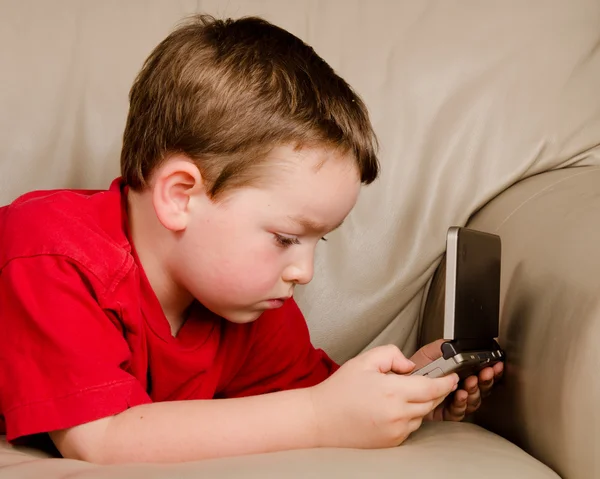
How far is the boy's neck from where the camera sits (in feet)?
2.91

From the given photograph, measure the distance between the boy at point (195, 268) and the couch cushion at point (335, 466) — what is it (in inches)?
1.7

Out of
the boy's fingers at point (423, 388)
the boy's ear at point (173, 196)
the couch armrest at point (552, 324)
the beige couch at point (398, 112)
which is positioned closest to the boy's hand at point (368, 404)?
the boy's fingers at point (423, 388)

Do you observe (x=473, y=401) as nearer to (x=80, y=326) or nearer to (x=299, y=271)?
(x=299, y=271)

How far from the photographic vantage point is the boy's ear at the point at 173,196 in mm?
841

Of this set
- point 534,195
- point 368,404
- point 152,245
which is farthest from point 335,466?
point 534,195

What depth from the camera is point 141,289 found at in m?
0.87

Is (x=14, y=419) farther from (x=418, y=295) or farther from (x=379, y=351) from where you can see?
(x=418, y=295)

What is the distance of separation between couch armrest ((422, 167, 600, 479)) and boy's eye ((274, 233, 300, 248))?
243 millimetres

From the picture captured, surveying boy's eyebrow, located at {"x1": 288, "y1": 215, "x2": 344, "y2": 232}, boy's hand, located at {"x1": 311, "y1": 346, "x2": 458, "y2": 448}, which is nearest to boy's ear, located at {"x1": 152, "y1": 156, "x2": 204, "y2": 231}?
boy's eyebrow, located at {"x1": 288, "y1": 215, "x2": 344, "y2": 232}

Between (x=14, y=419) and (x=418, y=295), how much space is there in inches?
23.4

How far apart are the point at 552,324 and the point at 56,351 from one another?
1.46ft

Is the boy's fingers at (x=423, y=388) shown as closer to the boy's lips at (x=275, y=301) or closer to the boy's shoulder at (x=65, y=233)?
the boy's lips at (x=275, y=301)

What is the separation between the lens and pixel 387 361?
0.77 metres

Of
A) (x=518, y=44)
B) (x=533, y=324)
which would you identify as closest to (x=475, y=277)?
(x=533, y=324)
